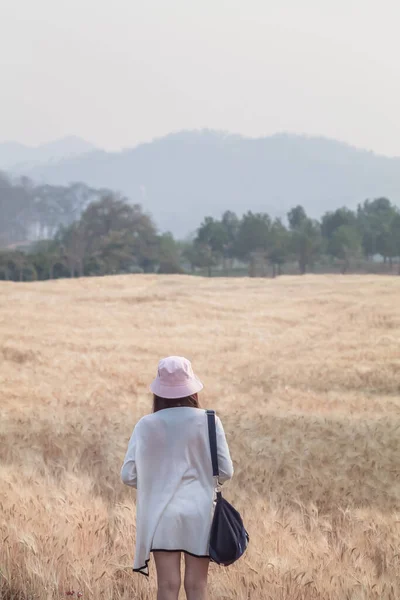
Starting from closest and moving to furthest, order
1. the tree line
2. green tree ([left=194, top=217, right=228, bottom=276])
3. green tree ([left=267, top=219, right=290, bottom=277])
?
the tree line < green tree ([left=267, top=219, right=290, bottom=277]) < green tree ([left=194, top=217, right=228, bottom=276])

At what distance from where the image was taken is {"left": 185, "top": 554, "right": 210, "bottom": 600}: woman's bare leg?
4.55 meters

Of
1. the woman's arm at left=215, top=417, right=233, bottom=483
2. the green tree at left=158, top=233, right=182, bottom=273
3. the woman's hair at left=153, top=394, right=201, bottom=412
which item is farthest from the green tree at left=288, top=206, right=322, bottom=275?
the woman's arm at left=215, top=417, right=233, bottom=483

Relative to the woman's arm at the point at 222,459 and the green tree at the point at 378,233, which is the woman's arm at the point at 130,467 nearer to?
the woman's arm at the point at 222,459

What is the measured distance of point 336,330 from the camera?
28734mm

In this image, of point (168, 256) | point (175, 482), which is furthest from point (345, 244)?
point (175, 482)

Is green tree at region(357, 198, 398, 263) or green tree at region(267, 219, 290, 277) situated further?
green tree at region(267, 219, 290, 277)

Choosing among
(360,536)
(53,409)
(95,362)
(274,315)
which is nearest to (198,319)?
(274,315)

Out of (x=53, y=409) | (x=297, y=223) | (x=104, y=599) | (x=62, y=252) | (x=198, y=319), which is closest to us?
(x=104, y=599)

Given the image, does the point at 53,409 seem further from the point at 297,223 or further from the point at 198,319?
the point at 297,223

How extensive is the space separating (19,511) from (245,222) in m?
104

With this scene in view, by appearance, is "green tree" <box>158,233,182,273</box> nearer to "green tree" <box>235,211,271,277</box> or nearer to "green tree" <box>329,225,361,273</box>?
Result: "green tree" <box>235,211,271,277</box>

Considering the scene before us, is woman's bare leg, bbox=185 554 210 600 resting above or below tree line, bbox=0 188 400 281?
below

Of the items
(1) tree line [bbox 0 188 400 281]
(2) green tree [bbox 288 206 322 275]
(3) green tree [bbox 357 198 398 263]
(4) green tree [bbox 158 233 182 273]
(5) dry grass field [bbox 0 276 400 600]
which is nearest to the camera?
(5) dry grass field [bbox 0 276 400 600]

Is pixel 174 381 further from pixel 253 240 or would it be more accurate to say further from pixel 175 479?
pixel 253 240
